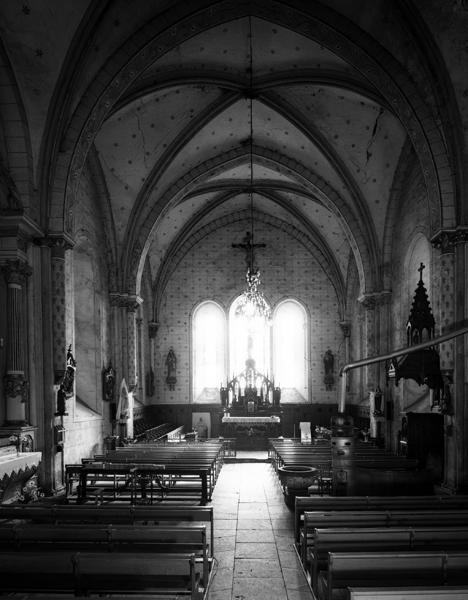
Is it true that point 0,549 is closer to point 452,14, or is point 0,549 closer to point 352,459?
point 352,459

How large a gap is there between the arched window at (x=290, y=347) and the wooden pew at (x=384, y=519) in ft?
73.3

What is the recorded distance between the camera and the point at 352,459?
443 inches

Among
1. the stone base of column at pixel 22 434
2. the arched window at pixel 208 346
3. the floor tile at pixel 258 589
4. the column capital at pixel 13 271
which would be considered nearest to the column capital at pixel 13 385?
the stone base of column at pixel 22 434

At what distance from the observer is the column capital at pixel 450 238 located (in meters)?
13.3

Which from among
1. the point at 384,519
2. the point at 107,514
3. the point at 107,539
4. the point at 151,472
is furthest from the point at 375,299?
the point at 107,539

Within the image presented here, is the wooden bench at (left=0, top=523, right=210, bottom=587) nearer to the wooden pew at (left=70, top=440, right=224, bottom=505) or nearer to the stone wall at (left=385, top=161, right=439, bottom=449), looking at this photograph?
the wooden pew at (left=70, top=440, right=224, bottom=505)

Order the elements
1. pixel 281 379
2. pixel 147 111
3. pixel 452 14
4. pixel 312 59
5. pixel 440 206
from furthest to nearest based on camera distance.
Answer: pixel 281 379
pixel 147 111
pixel 312 59
pixel 440 206
pixel 452 14

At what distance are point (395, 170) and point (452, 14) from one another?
733 centimetres

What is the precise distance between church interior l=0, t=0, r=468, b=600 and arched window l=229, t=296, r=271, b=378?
2.40 meters

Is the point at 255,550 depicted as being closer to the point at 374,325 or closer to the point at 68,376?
the point at 68,376

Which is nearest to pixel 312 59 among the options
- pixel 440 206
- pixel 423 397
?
pixel 440 206

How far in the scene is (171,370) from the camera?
95.9ft

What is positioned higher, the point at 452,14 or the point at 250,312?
the point at 452,14

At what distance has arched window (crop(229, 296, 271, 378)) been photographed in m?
29.5
